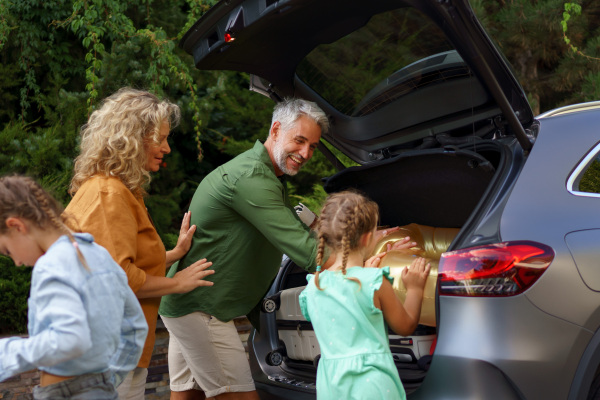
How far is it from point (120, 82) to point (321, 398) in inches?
181

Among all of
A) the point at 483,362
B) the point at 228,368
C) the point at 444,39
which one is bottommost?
the point at 228,368

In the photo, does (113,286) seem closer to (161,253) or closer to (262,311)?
(161,253)

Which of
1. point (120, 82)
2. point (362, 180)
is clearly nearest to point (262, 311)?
point (362, 180)

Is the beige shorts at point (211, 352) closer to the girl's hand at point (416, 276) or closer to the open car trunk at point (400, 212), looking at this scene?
the open car trunk at point (400, 212)

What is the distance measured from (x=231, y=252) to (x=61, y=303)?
1424 millimetres

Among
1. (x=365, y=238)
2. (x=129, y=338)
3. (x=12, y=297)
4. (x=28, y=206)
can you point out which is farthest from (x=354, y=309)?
(x=12, y=297)

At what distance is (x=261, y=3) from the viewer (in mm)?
3086

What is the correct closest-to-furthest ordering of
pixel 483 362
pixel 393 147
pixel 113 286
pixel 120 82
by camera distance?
1. pixel 113 286
2. pixel 483 362
3. pixel 393 147
4. pixel 120 82

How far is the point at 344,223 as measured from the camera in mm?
2744

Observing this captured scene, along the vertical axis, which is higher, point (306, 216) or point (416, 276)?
point (416, 276)

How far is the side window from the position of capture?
111 inches

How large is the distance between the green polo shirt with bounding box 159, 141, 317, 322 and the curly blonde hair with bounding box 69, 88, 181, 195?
46 cm

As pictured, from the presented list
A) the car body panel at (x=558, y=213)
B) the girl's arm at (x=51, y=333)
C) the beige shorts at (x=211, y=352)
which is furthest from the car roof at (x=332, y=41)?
the girl's arm at (x=51, y=333)

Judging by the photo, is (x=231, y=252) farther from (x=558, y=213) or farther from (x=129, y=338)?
(x=558, y=213)
